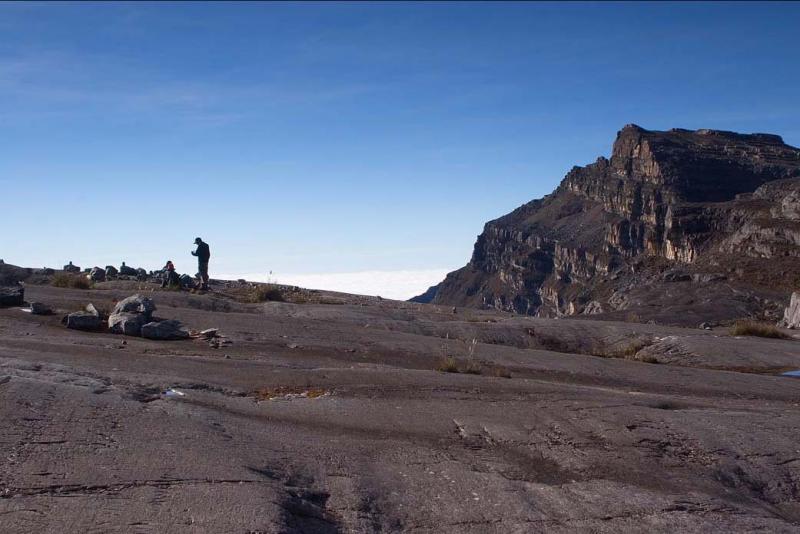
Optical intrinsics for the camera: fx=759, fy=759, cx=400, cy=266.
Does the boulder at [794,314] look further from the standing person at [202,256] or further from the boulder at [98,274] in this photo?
the boulder at [98,274]

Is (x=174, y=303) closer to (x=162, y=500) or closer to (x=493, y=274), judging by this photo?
(x=162, y=500)

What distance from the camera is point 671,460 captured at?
8289 mm

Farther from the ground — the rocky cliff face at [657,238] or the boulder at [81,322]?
the rocky cliff face at [657,238]

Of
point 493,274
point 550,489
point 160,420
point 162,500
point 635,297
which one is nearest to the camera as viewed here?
point 162,500

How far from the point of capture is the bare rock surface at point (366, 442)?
6129 mm

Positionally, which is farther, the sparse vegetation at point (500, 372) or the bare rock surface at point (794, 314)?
the bare rock surface at point (794, 314)

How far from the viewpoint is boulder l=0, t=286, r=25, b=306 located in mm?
15273

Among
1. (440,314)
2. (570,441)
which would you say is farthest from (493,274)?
(570,441)

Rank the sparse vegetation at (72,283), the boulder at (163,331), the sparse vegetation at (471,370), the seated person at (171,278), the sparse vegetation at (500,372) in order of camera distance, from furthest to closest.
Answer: the seated person at (171,278) < the sparse vegetation at (72,283) < the boulder at (163,331) < the sparse vegetation at (471,370) < the sparse vegetation at (500,372)

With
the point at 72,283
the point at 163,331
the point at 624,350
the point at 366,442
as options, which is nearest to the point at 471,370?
the point at 366,442

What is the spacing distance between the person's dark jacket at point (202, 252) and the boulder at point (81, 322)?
10.2 m

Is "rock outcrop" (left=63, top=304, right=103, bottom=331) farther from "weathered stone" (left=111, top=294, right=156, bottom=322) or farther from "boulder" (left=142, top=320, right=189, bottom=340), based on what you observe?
"boulder" (left=142, top=320, right=189, bottom=340)

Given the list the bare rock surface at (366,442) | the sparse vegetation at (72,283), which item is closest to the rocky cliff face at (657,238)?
the sparse vegetation at (72,283)

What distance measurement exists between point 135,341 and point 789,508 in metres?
10.2
